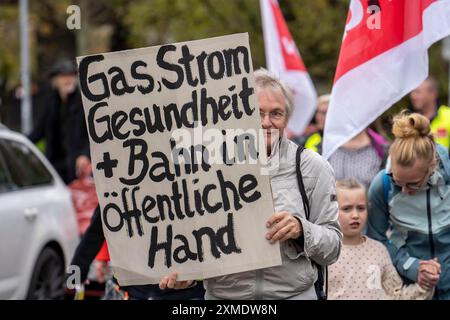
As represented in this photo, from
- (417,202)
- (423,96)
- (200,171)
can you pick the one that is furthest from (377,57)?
(423,96)

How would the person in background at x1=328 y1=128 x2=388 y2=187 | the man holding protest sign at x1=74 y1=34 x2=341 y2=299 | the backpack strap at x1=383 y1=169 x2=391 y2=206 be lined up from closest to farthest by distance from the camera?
the man holding protest sign at x1=74 y1=34 x2=341 y2=299, the backpack strap at x1=383 y1=169 x2=391 y2=206, the person in background at x1=328 y1=128 x2=388 y2=187

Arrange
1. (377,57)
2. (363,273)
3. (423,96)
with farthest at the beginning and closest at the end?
(423,96)
(377,57)
(363,273)

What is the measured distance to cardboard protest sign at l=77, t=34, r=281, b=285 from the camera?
3.90m

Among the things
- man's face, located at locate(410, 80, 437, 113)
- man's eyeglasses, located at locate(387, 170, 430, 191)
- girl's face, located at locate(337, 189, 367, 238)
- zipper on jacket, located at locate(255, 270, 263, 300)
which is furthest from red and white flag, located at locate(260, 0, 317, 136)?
zipper on jacket, located at locate(255, 270, 263, 300)

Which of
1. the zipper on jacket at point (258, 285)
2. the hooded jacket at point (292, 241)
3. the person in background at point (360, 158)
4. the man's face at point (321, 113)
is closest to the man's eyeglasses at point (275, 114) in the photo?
the hooded jacket at point (292, 241)

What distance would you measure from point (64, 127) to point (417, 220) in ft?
21.7

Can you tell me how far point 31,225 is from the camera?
793 cm

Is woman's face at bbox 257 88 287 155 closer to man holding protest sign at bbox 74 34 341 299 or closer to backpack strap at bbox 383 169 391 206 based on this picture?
man holding protest sign at bbox 74 34 341 299

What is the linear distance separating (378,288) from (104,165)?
1777mm

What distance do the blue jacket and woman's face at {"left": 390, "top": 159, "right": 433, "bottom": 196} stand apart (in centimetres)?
6

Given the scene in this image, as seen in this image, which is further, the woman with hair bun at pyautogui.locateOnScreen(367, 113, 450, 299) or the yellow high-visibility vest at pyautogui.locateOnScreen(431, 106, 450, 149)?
the yellow high-visibility vest at pyautogui.locateOnScreen(431, 106, 450, 149)

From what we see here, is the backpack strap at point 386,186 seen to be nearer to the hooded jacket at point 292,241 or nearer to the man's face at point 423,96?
the hooded jacket at point 292,241

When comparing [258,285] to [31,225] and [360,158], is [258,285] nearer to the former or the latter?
[360,158]
